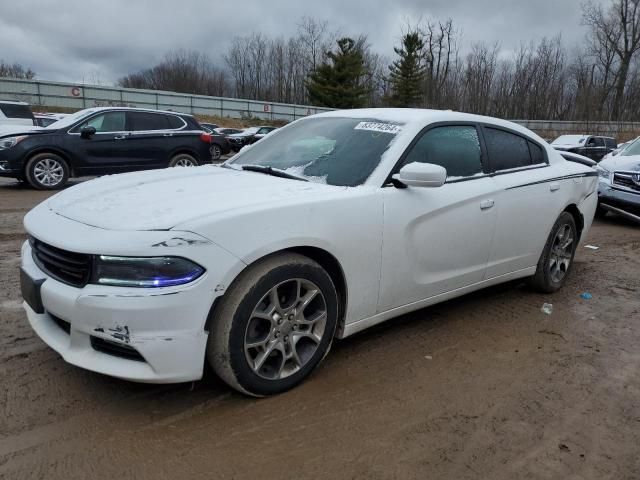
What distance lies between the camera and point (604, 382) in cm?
302

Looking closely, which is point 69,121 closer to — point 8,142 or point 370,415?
point 8,142

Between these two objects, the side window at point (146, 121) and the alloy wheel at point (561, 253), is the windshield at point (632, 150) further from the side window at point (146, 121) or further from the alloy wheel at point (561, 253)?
the side window at point (146, 121)

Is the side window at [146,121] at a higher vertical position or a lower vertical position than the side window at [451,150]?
higher

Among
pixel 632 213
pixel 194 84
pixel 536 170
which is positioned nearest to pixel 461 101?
pixel 194 84

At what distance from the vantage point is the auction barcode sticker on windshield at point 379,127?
3.37 metres

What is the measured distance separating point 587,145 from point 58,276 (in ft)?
76.0

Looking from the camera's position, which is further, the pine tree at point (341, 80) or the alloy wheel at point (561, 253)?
the pine tree at point (341, 80)

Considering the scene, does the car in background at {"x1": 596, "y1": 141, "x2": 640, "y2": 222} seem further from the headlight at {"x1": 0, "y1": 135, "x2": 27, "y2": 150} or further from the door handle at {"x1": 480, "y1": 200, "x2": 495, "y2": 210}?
the headlight at {"x1": 0, "y1": 135, "x2": 27, "y2": 150}

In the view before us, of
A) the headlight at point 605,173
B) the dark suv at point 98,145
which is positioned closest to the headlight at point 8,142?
the dark suv at point 98,145

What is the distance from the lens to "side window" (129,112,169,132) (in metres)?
10.5

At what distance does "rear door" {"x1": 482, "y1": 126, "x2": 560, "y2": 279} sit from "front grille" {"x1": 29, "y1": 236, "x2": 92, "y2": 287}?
2733 mm

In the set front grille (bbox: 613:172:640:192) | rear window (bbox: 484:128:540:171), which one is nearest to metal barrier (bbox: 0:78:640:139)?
front grille (bbox: 613:172:640:192)

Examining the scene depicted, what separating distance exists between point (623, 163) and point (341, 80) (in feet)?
146

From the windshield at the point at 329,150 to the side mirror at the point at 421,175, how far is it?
0.23 metres
